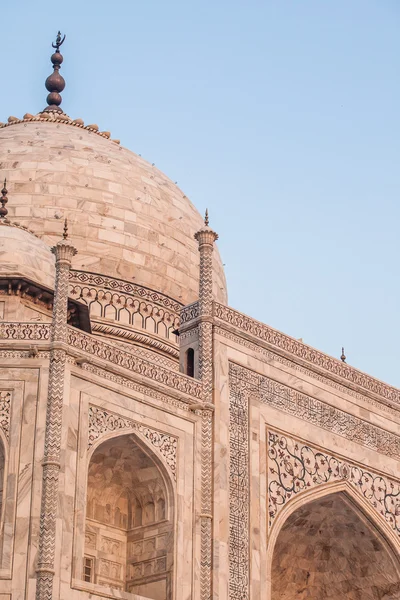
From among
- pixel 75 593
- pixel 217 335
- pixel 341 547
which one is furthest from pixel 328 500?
pixel 75 593

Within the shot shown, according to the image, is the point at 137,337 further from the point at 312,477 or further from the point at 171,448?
the point at 171,448

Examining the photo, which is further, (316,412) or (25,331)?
(316,412)

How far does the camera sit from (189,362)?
1328 cm

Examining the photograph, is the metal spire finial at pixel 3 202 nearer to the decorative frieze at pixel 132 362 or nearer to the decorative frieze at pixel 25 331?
the decorative frieze at pixel 132 362

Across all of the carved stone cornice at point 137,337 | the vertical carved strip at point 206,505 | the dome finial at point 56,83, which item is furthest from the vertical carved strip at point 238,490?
the dome finial at point 56,83

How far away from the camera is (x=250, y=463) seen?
13.0m

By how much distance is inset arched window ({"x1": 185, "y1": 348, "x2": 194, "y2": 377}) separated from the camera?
13227mm

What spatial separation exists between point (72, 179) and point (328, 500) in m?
5.98

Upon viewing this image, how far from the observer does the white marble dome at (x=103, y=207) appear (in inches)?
672

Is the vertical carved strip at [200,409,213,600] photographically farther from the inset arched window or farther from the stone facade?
the inset arched window

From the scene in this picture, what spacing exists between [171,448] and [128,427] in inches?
22.1

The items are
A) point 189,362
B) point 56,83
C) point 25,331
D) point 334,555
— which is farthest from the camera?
point 56,83

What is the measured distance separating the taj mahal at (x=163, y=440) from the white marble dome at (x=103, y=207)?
0.04 m

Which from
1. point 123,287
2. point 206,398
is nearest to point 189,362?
point 206,398
